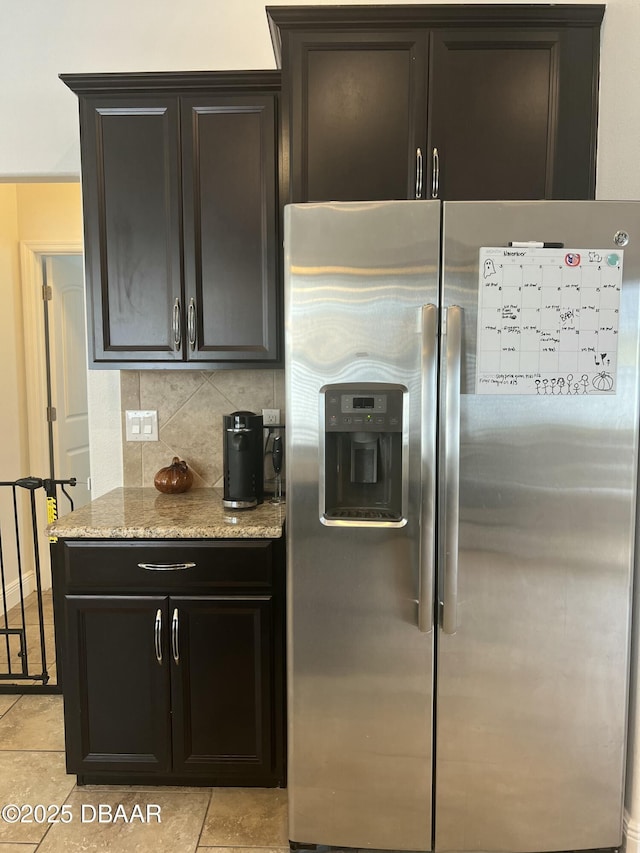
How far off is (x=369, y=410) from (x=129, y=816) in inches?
62.9

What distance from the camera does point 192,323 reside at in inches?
93.5

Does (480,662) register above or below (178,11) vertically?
below

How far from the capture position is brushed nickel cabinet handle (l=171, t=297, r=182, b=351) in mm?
2373

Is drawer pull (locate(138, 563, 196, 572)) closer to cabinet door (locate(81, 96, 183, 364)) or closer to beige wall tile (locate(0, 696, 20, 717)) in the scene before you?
cabinet door (locate(81, 96, 183, 364))

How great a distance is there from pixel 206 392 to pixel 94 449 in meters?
0.57

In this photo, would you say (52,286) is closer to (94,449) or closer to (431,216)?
(94,449)

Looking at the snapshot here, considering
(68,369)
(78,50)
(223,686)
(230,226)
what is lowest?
(223,686)

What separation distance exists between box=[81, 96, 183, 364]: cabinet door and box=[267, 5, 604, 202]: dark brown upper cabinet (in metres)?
0.54

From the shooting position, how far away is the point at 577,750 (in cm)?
180

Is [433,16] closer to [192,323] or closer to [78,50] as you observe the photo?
[192,323]

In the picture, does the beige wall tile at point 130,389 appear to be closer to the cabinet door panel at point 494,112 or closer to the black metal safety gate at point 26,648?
the black metal safety gate at point 26,648

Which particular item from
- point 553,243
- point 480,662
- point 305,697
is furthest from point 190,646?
point 553,243

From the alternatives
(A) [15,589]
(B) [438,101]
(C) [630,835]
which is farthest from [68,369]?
(C) [630,835]

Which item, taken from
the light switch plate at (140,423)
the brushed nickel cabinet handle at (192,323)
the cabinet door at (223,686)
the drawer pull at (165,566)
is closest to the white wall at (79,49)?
the brushed nickel cabinet handle at (192,323)
